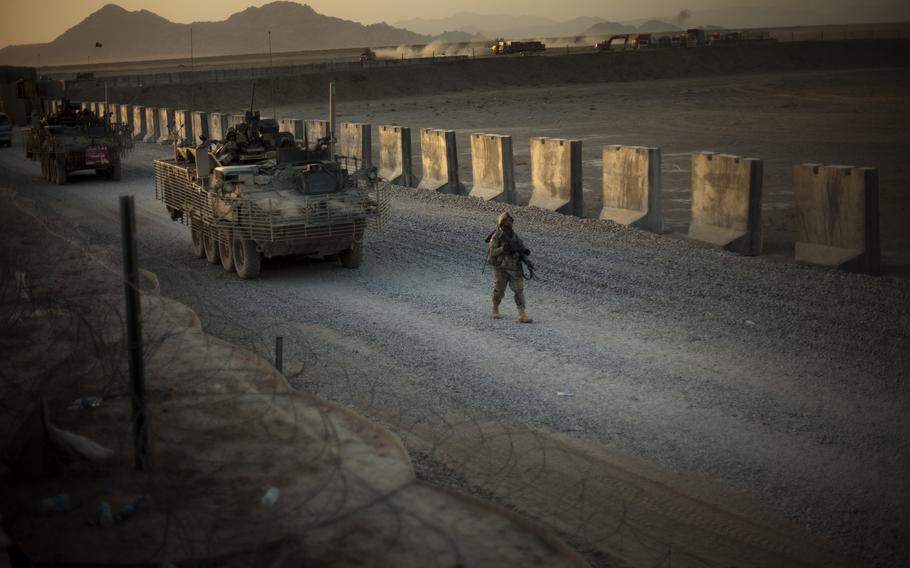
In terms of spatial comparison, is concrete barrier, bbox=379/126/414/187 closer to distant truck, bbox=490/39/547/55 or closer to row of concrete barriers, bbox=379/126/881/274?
row of concrete barriers, bbox=379/126/881/274

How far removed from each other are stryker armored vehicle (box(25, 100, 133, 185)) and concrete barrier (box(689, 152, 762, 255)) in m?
16.0

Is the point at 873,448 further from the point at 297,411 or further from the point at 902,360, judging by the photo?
the point at 297,411

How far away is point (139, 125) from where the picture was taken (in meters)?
41.6

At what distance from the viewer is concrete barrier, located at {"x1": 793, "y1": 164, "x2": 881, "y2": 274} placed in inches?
525

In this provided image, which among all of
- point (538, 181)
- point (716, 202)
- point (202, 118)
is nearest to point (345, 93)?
point (202, 118)

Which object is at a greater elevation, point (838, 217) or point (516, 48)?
point (516, 48)

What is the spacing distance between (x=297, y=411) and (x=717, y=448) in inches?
120

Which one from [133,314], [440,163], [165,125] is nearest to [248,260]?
[133,314]

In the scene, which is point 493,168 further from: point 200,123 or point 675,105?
point 675,105

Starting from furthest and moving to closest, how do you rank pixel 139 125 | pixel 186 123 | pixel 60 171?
1. pixel 139 125
2. pixel 186 123
3. pixel 60 171

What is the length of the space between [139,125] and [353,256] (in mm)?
29378

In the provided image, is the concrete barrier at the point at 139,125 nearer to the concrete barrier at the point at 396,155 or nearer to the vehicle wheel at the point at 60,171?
the vehicle wheel at the point at 60,171

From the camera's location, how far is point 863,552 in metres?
6.38

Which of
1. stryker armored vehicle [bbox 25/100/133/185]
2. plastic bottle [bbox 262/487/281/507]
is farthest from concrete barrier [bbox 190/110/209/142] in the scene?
plastic bottle [bbox 262/487/281/507]
